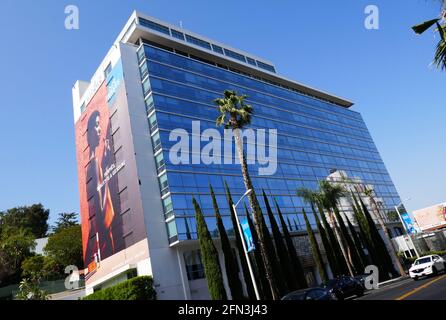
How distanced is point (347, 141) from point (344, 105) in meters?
18.7

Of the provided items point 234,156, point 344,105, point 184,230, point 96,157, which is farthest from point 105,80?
point 344,105

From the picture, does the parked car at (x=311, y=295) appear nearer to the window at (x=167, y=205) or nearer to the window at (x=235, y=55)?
the window at (x=167, y=205)

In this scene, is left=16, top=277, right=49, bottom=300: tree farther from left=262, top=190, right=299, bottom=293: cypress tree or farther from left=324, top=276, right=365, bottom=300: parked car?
left=324, top=276, right=365, bottom=300: parked car

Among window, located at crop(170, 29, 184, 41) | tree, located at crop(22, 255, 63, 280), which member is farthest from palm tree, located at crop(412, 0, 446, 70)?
tree, located at crop(22, 255, 63, 280)

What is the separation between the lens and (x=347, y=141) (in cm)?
7706

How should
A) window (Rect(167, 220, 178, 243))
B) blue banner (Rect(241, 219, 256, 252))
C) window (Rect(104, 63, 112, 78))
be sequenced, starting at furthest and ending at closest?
window (Rect(104, 63, 112, 78))
window (Rect(167, 220, 178, 243))
blue banner (Rect(241, 219, 256, 252))

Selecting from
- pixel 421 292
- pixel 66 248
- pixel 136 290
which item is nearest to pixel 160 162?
pixel 136 290

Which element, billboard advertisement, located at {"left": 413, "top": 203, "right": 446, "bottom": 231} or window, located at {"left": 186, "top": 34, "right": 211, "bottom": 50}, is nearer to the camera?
window, located at {"left": 186, "top": 34, "right": 211, "bottom": 50}

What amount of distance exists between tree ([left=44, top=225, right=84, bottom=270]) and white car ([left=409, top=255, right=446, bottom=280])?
198ft

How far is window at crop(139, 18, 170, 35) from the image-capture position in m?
51.7

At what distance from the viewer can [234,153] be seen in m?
48.5
